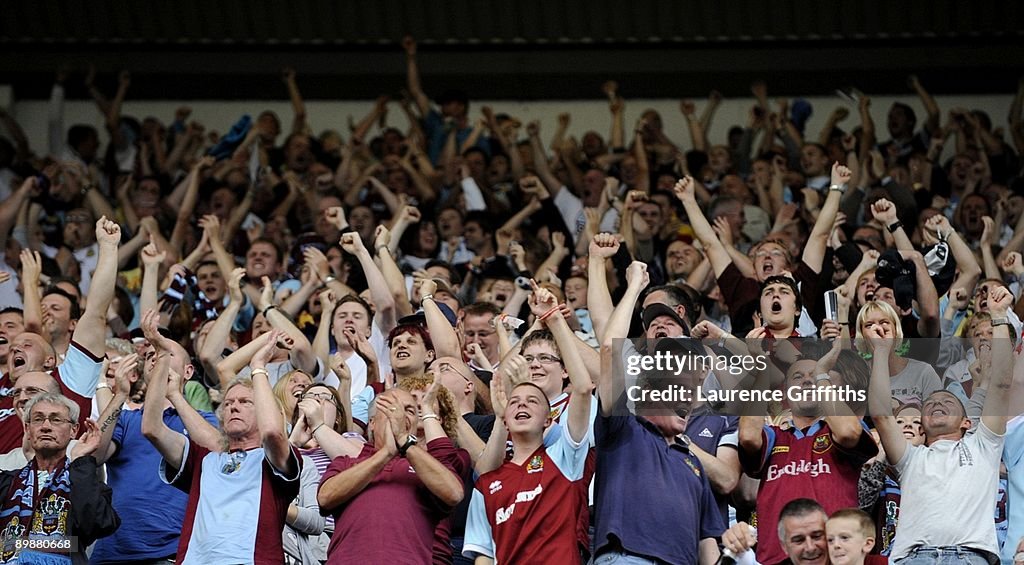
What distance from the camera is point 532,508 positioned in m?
6.75

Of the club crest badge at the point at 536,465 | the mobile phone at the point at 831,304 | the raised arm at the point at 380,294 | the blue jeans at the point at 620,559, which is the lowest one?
the blue jeans at the point at 620,559

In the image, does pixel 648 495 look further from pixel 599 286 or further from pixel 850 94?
pixel 850 94

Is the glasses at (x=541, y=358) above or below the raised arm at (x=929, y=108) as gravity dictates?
below

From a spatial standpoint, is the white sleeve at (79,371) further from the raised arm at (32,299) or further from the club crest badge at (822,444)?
the club crest badge at (822,444)

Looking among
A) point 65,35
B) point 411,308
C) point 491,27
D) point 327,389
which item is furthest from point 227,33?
point 327,389

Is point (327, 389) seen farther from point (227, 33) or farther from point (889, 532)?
point (227, 33)

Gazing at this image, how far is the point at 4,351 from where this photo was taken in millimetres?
9039

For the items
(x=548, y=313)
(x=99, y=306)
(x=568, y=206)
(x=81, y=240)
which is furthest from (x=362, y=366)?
(x=568, y=206)

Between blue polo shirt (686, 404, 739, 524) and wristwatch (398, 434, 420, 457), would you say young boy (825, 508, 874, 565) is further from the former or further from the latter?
wristwatch (398, 434, 420, 457)

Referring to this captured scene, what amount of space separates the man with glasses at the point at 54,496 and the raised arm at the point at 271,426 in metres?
0.73

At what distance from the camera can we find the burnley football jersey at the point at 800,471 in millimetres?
6914

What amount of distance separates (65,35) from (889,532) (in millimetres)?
10627

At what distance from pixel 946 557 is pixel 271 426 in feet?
8.97

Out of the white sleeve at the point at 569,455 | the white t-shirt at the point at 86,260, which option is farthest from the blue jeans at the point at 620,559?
the white t-shirt at the point at 86,260
